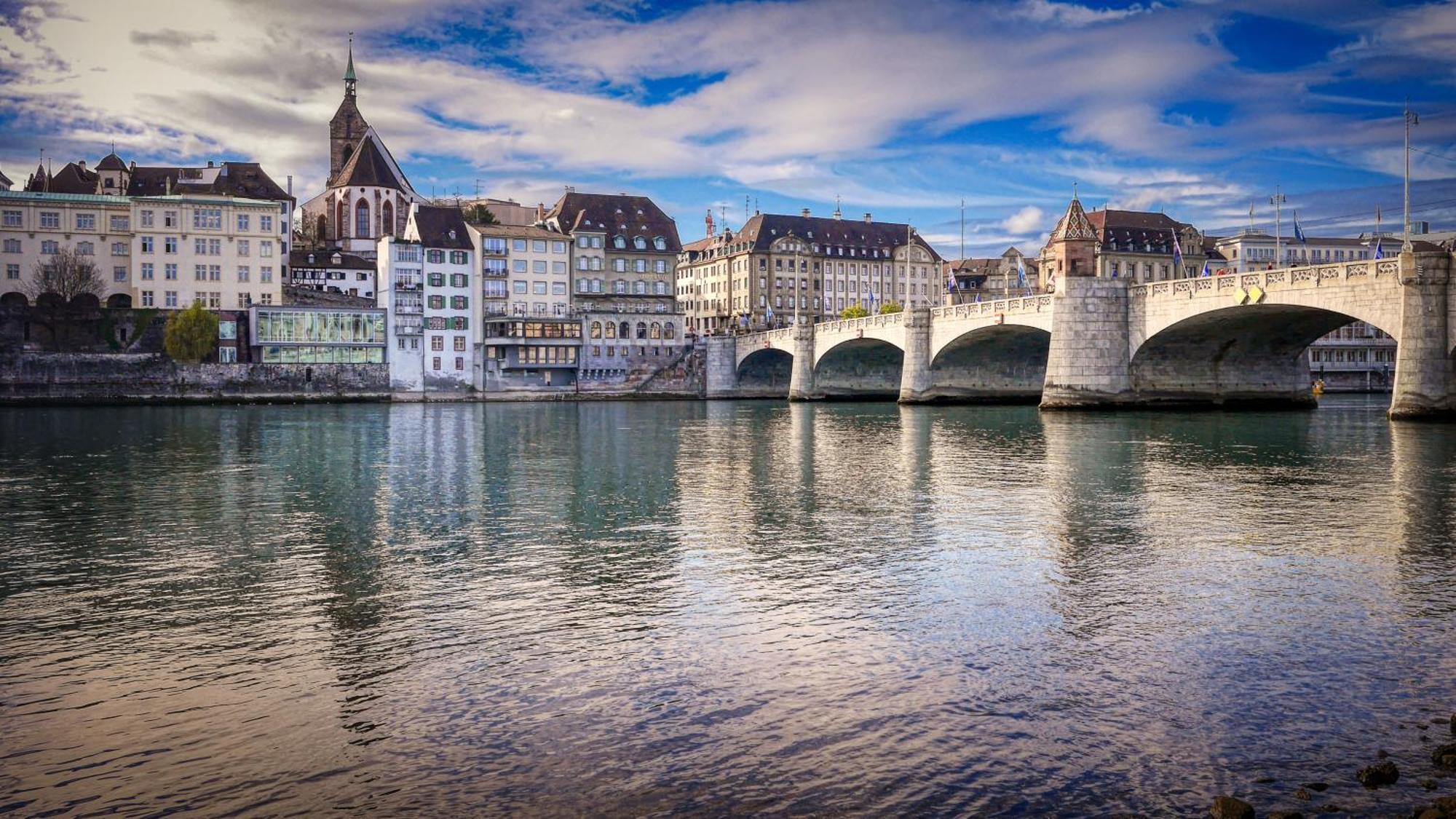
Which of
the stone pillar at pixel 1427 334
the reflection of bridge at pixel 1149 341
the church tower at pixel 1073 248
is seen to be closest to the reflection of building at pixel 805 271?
the reflection of bridge at pixel 1149 341

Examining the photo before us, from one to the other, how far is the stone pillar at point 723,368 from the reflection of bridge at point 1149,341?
26.1 ft

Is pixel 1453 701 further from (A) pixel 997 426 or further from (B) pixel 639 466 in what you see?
(A) pixel 997 426

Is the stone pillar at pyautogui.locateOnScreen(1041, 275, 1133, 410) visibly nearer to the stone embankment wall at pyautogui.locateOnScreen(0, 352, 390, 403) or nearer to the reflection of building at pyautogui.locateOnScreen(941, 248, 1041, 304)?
the stone embankment wall at pyautogui.locateOnScreen(0, 352, 390, 403)

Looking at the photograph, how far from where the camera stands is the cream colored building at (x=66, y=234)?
9775cm

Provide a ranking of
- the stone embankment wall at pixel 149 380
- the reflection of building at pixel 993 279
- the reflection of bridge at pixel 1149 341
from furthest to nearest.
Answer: the reflection of building at pixel 993 279 → the stone embankment wall at pixel 149 380 → the reflection of bridge at pixel 1149 341

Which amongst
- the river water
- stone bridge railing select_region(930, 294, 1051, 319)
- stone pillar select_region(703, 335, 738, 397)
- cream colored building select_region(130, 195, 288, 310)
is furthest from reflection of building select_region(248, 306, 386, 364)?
the river water

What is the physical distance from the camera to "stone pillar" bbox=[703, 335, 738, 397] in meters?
115

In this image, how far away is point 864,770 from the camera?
8.88m

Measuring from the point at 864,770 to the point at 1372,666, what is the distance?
20.5 ft

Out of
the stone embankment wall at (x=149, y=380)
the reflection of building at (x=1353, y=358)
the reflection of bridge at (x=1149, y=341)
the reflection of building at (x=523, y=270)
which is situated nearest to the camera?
the reflection of bridge at (x=1149, y=341)

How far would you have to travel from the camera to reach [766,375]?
11744 centimetres

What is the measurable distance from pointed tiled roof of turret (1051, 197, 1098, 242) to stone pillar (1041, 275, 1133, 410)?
3168mm

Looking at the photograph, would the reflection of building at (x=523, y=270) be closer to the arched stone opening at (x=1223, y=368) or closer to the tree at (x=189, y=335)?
the tree at (x=189, y=335)

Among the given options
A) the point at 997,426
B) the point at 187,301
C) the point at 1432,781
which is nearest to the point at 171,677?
the point at 1432,781
